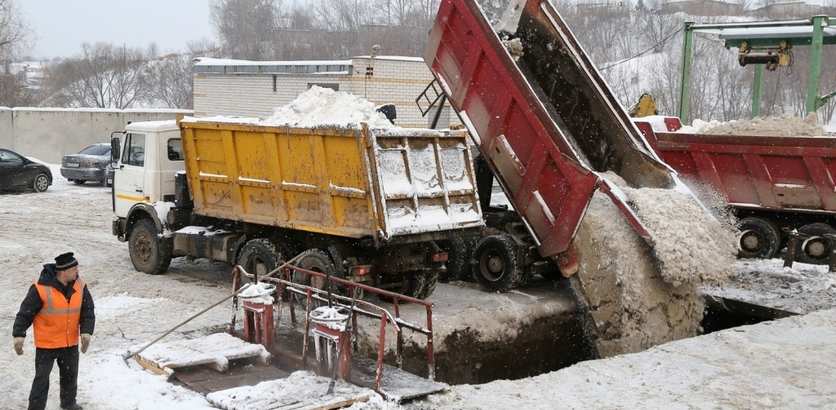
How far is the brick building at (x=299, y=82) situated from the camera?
26.1 m

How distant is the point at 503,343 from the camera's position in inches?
435

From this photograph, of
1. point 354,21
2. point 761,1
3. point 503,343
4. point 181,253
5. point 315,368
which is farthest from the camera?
point 761,1

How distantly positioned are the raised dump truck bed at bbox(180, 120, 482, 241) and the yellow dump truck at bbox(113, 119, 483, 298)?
14 millimetres

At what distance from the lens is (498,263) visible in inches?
492

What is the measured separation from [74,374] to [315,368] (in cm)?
208

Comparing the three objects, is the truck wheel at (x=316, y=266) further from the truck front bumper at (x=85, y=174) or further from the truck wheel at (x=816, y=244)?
the truck front bumper at (x=85, y=174)

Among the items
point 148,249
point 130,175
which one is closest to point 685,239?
point 148,249

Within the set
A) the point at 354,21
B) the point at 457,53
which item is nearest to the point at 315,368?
the point at 457,53

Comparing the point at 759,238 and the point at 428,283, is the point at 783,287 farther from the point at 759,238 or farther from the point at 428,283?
the point at 428,283

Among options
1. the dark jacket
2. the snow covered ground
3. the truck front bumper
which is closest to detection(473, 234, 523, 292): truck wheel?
→ the snow covered ground

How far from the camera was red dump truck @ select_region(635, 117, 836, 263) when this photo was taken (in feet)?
46.3

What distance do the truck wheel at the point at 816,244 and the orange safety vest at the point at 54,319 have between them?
11.4 m

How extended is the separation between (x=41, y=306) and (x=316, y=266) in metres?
4.15

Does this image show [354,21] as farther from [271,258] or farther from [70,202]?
[271,258]
